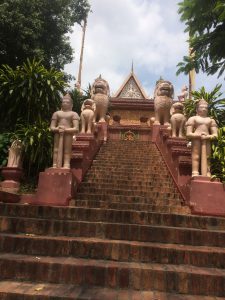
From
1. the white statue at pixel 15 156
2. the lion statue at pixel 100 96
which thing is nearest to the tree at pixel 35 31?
the lion statue at pixel 100 96

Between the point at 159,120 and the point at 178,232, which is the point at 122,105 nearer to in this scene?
the point at 159,120

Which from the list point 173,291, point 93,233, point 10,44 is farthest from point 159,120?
point 173,291

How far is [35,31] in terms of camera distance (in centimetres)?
1212

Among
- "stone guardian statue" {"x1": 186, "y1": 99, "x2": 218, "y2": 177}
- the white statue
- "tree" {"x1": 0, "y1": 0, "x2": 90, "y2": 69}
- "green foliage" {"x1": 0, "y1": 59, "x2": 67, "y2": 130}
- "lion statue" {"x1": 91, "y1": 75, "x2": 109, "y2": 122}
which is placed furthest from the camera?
"tree" {"x1": 0, "y1": 0, "x2": 90, "y2": 69}

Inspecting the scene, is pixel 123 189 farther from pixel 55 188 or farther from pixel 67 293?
pixel 67 293

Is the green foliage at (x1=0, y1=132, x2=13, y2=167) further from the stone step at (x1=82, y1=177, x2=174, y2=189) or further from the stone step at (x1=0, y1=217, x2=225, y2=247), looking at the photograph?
the stone step at (x1=0, y1=217, x2=225, y2=247)

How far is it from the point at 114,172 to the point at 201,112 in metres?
2.64

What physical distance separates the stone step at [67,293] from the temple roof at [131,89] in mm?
21369

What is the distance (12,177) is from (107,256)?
4.97 metres

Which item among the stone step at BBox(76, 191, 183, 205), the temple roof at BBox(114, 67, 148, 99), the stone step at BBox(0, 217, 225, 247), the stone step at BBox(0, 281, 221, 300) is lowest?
the stone step at BBox(0, 281, 221, 300)

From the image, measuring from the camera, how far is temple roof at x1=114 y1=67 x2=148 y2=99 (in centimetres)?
2353

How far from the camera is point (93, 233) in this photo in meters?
3.70

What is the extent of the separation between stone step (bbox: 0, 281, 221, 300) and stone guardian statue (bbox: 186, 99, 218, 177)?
2802 mm

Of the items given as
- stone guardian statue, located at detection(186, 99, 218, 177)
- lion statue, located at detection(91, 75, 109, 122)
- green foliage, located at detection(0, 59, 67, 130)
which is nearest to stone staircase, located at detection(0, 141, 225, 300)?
stone guardian statue, located at detection(186, 99, 218, 177)
